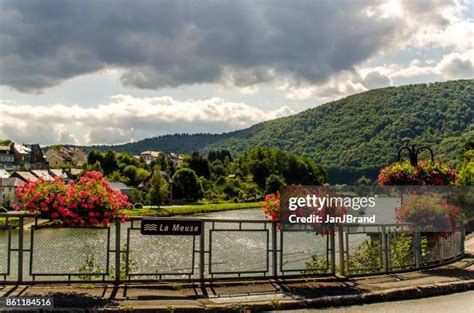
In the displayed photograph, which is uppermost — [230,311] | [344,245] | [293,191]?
[293,191]

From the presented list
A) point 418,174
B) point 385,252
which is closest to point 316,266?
point 385,252

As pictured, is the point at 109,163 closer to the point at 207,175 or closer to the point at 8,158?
the point at 8,158

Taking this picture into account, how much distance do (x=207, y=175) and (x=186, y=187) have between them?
24708mm

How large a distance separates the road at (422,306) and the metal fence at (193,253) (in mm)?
1982

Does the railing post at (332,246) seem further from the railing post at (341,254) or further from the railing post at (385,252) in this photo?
the railing post at (385,252)

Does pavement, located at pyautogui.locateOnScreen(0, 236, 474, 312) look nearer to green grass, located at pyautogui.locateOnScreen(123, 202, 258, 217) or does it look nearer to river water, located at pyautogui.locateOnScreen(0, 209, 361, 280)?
river water, located at pyautogui.locateOnScreen(0, 209, 361, 280)

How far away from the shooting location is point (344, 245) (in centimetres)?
1177

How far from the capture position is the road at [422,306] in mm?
9227

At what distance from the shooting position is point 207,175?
14375 centimetres

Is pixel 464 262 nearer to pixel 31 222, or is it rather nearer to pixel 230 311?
pixel 230 311

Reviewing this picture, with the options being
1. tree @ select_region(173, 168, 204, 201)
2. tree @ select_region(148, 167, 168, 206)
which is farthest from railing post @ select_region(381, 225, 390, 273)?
tree @ select_region(173, 168, 204, 201)

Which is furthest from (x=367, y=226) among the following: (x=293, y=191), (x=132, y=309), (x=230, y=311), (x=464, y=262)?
(x=132, y=309)

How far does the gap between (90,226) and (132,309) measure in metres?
2.16

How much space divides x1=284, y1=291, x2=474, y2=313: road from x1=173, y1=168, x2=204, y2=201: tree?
360 feet
